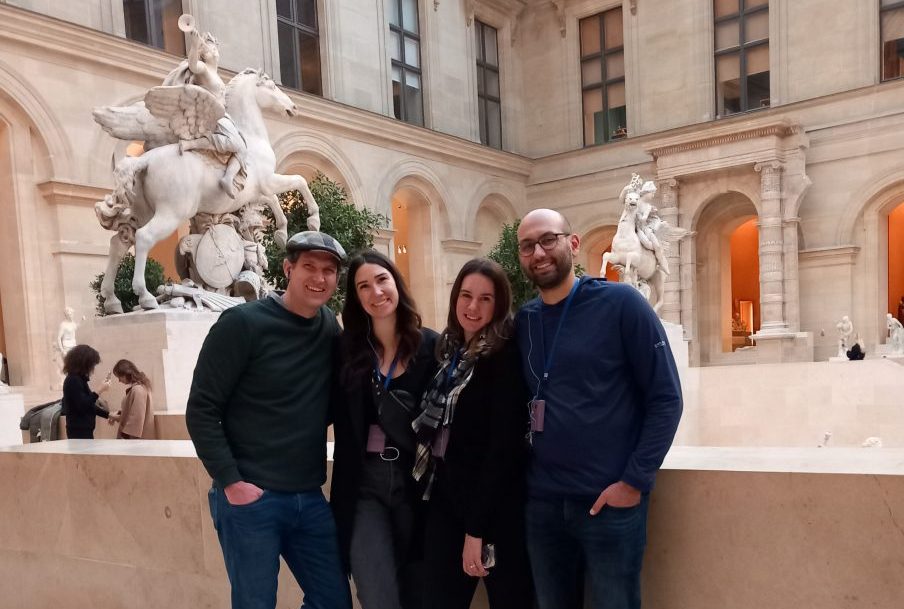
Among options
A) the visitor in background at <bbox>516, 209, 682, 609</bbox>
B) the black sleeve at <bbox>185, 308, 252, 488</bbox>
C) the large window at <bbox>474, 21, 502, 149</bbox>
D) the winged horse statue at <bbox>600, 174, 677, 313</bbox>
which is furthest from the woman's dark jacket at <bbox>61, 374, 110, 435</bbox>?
the large window at <bbox>474, 21, 502, 149</bbox>

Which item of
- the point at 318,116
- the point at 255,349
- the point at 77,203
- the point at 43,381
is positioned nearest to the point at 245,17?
the point at 318,116

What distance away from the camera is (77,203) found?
46.8 feet

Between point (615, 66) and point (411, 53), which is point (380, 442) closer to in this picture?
point (411, 53)

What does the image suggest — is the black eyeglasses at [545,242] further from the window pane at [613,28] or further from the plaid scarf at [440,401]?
the window pane at [613,28]

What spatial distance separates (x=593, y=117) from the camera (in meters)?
26.2

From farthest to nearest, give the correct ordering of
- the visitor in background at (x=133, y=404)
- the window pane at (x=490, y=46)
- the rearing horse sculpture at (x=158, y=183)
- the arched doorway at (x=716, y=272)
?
the window pane at (x=490, y=46)
the arched doorway at (x=716, y=272)
the rearing horse sculpture at (x=158, y=183)
the visitor in background at (x=133, y=404)

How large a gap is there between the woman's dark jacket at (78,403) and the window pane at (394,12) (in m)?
18.8

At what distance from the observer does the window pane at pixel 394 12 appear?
2242 centimetres

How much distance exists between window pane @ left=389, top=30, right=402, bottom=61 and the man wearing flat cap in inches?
835

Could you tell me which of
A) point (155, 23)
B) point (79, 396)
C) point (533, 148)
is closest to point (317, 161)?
point (155, 23)

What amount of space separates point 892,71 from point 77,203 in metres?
21.3

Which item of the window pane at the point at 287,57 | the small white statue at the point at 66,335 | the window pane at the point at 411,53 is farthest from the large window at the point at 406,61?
the small white statue at the point at 66,335

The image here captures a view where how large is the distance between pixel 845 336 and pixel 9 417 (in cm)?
2006

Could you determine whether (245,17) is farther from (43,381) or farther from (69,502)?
(69,502)
